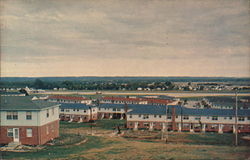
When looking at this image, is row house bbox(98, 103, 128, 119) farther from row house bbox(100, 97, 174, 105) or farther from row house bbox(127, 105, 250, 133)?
row house bbox(127, 105, 250, 133)

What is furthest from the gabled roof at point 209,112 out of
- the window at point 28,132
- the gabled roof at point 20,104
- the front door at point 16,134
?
the front door at point 16,134

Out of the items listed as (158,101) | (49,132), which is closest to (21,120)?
(49,132)

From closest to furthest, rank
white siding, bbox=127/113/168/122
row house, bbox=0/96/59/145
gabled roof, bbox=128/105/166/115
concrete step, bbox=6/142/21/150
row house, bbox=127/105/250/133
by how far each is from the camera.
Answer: concrete step, bbox=6/142/21/150 → row house, bbox=0/96/59/145 → row house, bbox=127/105/250/133 → white siding, bbox=127/113/168/122 → gabled roof, bbox=128/105/166/115

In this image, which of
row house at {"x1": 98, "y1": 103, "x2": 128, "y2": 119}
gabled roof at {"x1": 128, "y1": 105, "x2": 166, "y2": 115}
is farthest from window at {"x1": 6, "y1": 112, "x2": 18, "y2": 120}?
row house at {"x1": 98, "y1": 103, "x2": 128, "y2": 119}

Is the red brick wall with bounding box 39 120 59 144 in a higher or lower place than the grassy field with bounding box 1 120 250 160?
higher

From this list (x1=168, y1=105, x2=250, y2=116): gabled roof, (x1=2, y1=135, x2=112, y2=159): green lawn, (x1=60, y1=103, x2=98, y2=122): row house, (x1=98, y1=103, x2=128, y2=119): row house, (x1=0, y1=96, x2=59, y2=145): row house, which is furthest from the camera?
(x1=98, y1=103, x2=128, y2=119): row house

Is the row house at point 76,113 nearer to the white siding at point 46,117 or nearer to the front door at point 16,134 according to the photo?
the white siding at point 46,117

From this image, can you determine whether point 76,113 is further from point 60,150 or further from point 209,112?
point 60,150

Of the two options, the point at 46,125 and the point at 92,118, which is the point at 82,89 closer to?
the point at 92,118

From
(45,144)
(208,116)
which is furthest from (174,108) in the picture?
(45,144)
